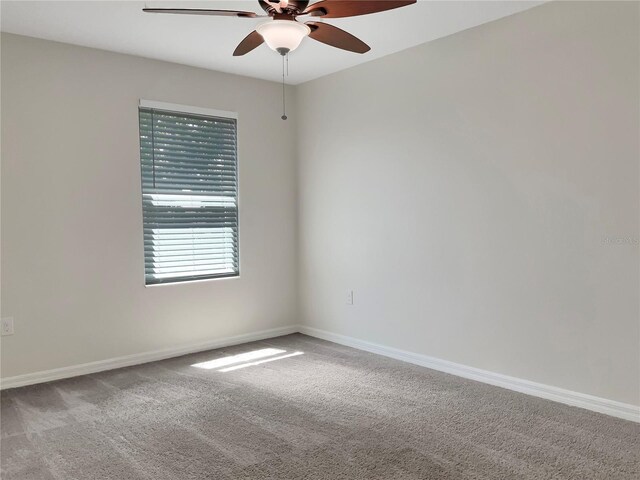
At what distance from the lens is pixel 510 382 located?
3.26m

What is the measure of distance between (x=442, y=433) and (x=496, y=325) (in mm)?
1011

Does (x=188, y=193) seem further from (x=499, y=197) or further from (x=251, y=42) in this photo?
(x=499, y=197)

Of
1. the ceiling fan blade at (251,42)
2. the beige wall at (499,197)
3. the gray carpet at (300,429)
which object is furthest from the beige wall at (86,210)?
the ceiling fan blade at (251,42)

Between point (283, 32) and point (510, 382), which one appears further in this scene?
point (510, 382)

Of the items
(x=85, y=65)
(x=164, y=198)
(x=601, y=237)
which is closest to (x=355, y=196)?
(x=164, y=198)

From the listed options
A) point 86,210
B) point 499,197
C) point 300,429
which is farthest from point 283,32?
point 86,210

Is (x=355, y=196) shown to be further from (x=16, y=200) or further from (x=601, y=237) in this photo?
Result: (x=16, y=200)

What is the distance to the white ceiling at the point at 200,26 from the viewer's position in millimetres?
2951

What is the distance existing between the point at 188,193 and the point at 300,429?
89.4 inches

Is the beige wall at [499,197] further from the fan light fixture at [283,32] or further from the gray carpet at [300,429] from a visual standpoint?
the fan light fixture at [283,32]

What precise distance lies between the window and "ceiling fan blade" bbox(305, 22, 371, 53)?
201cm

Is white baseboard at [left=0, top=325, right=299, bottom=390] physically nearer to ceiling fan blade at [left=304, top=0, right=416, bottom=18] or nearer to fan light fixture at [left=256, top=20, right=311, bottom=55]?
fan light fixture at [left=256, top=20, right=311, bottom=55]

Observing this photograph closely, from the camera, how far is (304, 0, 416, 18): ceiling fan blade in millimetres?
2004

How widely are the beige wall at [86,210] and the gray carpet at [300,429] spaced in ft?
1.27
